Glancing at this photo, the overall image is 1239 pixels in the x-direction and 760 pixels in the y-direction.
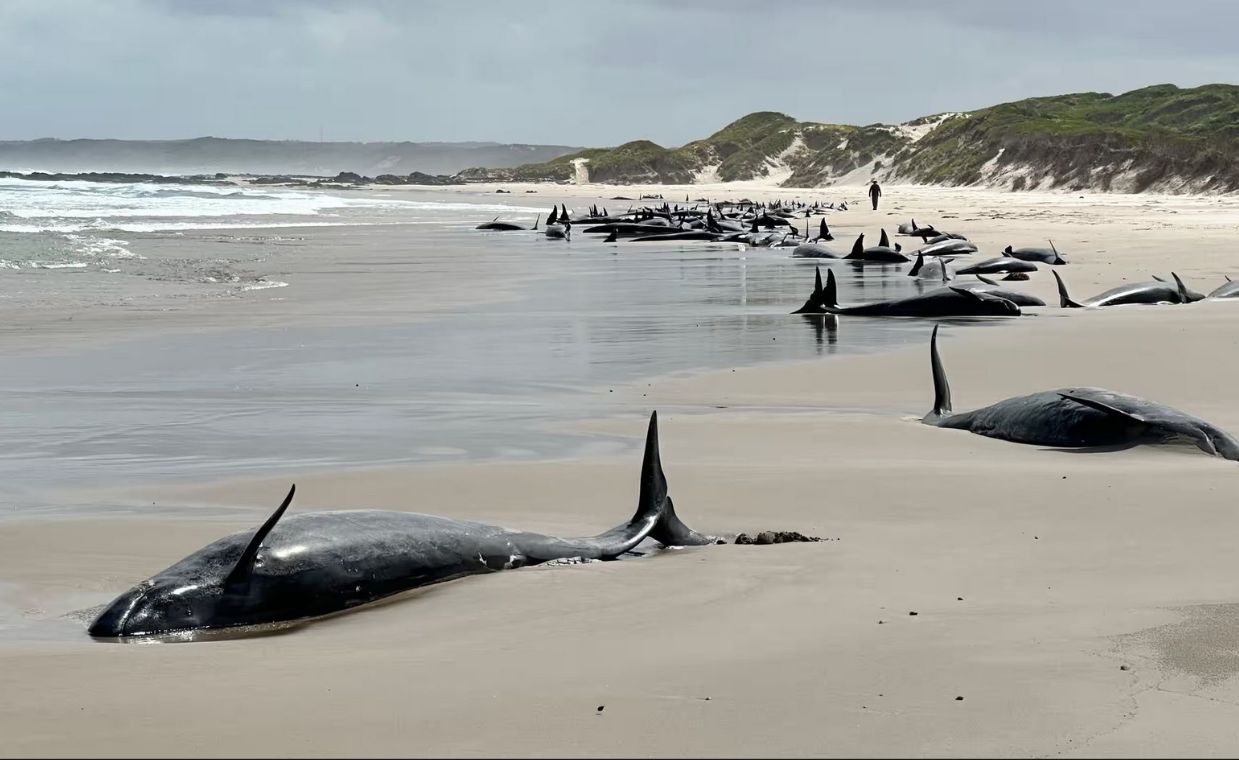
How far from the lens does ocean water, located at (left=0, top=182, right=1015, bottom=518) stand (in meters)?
7.17

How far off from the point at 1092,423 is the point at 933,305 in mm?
7025

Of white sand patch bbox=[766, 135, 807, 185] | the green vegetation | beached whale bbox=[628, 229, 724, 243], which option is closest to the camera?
beached whale bbox=[628, 229, 724, 243]

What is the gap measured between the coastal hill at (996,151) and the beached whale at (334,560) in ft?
158

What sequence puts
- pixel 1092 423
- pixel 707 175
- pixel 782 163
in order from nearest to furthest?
pixel 1092 423, pixel 782 163, pixel 707 175

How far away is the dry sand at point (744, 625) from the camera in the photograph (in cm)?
307

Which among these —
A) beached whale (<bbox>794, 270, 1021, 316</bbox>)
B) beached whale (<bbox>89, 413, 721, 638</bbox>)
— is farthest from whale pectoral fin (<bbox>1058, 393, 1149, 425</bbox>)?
beached whale (<bbox>794, 270, 1021, 316</bbox>)

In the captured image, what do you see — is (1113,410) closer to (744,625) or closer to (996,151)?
(744,625)

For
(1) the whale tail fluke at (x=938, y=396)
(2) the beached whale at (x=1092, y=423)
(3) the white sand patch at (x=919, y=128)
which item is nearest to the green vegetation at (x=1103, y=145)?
(3) the white sand patch at (x=919, y=128)

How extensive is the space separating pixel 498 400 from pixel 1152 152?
175ft

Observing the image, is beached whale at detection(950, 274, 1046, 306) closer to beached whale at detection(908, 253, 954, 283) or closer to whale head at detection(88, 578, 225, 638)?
beached whale at detection(908, 253, 954, 283)

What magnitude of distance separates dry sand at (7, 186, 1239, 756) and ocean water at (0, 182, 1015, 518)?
0.66 metres

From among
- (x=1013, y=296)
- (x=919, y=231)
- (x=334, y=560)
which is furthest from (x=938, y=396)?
(x=919, y=231)

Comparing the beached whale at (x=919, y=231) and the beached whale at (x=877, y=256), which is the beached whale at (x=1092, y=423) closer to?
the beached whale at (x=877, y=256)

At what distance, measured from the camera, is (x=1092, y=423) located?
683 cm
